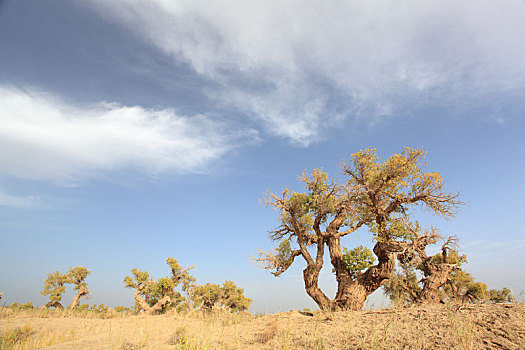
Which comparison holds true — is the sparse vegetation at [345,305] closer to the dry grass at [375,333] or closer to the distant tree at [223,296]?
the dry grass at [375,333]

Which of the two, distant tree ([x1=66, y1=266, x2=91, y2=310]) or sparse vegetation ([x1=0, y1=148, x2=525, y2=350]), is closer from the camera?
sparse vegetation ([x1=0, y1=148, x2=525, y2=350])

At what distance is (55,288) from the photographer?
28328 mm

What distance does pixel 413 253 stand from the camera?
14.6 m

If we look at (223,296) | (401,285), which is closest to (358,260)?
(401,285)

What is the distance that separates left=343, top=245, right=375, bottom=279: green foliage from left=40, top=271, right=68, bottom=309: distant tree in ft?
91.5

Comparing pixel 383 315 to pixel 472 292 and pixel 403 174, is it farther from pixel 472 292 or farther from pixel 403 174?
pixel 472 292

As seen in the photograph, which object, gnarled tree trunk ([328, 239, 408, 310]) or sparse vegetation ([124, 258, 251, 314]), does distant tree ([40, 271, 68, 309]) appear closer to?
sparse vegetation ([124, 258, 251, 314])

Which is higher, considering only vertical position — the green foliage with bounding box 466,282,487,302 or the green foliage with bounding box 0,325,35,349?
the green foliage with bounding box 466,282,487,302

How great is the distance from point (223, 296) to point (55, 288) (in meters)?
18.2

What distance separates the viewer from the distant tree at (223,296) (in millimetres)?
35094

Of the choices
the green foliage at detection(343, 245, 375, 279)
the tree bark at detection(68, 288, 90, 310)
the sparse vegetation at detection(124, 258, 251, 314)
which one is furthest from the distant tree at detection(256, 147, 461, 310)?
the tree bark at detection(68, 288, 90, 310)

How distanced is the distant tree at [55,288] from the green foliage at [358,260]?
27878mm

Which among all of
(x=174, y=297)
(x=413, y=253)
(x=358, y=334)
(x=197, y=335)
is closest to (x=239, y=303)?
(x=174, y=297)

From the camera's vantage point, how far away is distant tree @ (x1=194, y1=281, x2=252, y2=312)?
35094 millimetres
